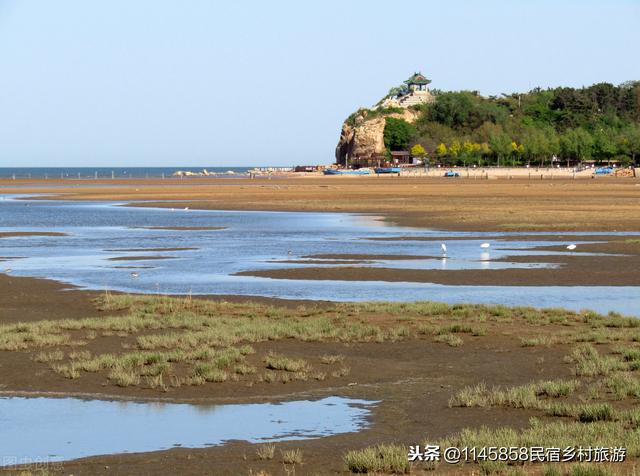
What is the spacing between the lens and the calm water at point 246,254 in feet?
96.3

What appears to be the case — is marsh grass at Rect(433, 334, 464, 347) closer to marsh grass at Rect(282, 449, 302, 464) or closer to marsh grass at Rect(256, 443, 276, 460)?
marsh grass at Rect(256, 443, 276, 460)

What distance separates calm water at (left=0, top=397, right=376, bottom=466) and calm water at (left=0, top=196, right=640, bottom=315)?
12.8m

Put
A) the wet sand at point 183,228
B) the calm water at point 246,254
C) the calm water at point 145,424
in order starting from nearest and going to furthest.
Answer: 1. the calm water at point 145,424
2. the calm water at point 246,254
3. the wet sand at point 183,228

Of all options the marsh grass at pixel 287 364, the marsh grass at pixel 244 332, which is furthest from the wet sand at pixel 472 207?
the marsh grass at pixel 287 364

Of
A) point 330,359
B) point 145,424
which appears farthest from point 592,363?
point 145,424

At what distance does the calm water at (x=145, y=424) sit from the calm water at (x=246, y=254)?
1281cm

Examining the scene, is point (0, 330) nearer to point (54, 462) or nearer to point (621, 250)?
point (54, 462)

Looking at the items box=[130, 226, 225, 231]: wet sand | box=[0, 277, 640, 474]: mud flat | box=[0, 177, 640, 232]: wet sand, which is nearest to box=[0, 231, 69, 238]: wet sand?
box=[130, 226, 225, 231]: wet sand

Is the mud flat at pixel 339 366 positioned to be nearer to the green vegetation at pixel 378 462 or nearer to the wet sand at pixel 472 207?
the green vegetation at pixel 378 462

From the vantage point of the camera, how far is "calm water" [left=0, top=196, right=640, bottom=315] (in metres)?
29.3

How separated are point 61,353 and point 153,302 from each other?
6.96 meters

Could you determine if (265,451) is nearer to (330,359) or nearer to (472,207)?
(330,359)

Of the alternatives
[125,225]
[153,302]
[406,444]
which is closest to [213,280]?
[153,302]

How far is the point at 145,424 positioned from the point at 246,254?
88.3 ft
